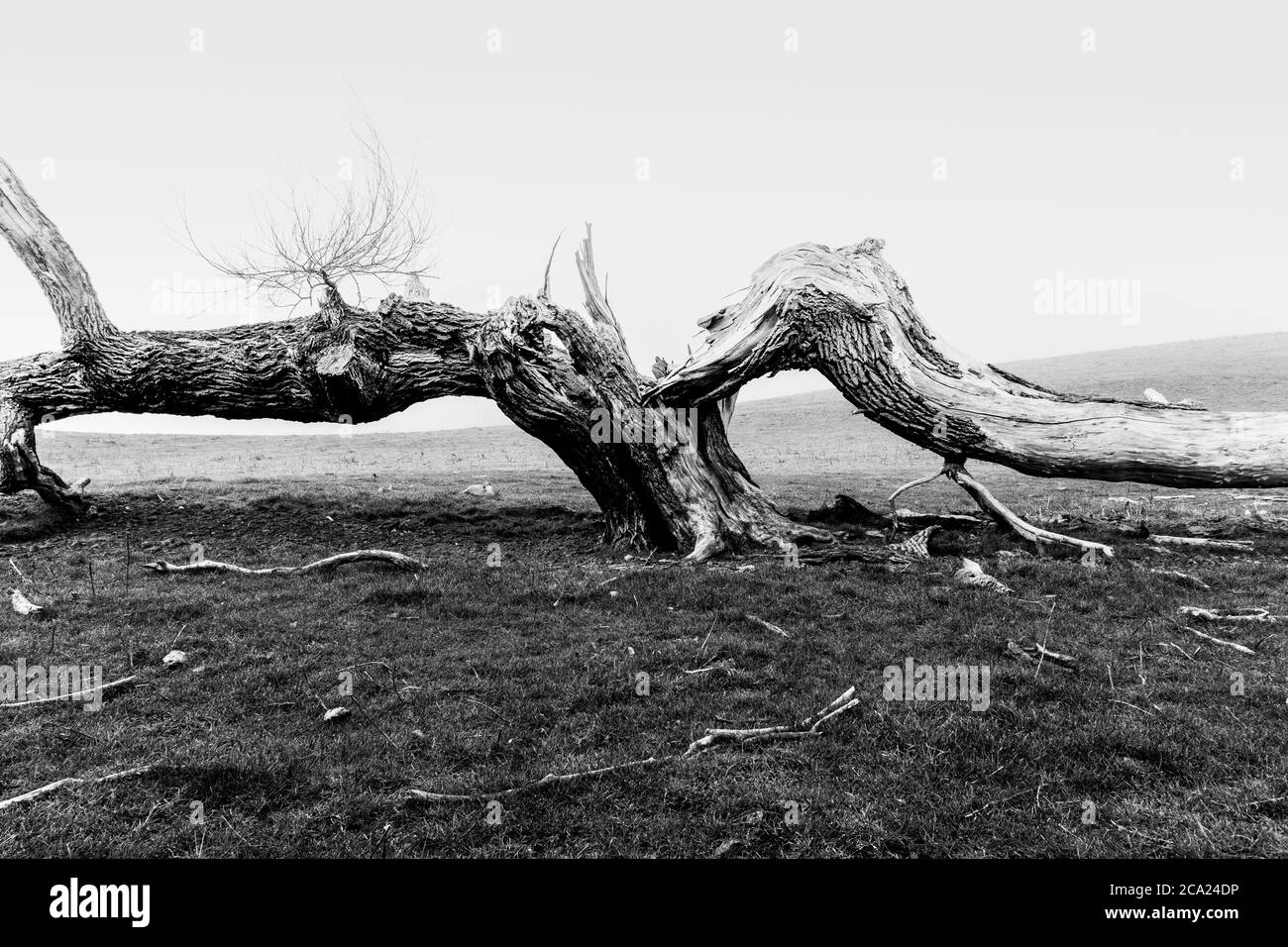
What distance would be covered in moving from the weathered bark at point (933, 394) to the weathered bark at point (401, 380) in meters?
1.30

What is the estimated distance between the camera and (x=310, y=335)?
15.6 m

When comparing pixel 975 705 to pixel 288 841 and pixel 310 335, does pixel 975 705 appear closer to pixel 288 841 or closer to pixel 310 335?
pixel 288 841

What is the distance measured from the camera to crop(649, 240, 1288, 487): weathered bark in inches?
Result: 492

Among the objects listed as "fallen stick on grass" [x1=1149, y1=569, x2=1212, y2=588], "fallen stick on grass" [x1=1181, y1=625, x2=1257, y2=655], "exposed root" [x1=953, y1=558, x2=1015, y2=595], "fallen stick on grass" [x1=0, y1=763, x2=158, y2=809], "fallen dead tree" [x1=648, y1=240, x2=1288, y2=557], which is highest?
"fallen dead tree" [x1=648, y1=240, x2=1288, y2=557]

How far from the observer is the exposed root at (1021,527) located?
37.9 feet

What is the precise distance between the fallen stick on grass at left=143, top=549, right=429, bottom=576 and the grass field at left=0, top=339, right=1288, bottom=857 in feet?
0.78

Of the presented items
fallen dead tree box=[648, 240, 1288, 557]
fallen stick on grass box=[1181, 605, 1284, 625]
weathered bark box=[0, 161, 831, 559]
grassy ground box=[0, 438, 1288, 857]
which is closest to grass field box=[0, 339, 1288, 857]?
grassy ground box=[0, 438, 1288, 857]

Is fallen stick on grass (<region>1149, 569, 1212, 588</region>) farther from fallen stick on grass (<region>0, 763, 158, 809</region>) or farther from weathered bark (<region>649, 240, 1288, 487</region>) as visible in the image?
fallen stick on grass (<region>0, 763, 158, 809</region>)

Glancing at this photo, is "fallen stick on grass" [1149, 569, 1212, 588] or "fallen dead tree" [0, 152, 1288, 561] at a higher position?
"fallen dead tree" [0, 152, 1288, 561]

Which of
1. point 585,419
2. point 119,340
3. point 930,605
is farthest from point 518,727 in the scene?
point 119,340

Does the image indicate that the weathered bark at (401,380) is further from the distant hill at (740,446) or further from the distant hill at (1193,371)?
the distant hill at (1193,371)

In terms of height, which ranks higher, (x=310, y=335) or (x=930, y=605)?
(x=310, y=335)

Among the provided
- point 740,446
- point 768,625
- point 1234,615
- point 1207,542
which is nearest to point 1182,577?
point 1234,615

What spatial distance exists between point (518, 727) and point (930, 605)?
537 centimetres
